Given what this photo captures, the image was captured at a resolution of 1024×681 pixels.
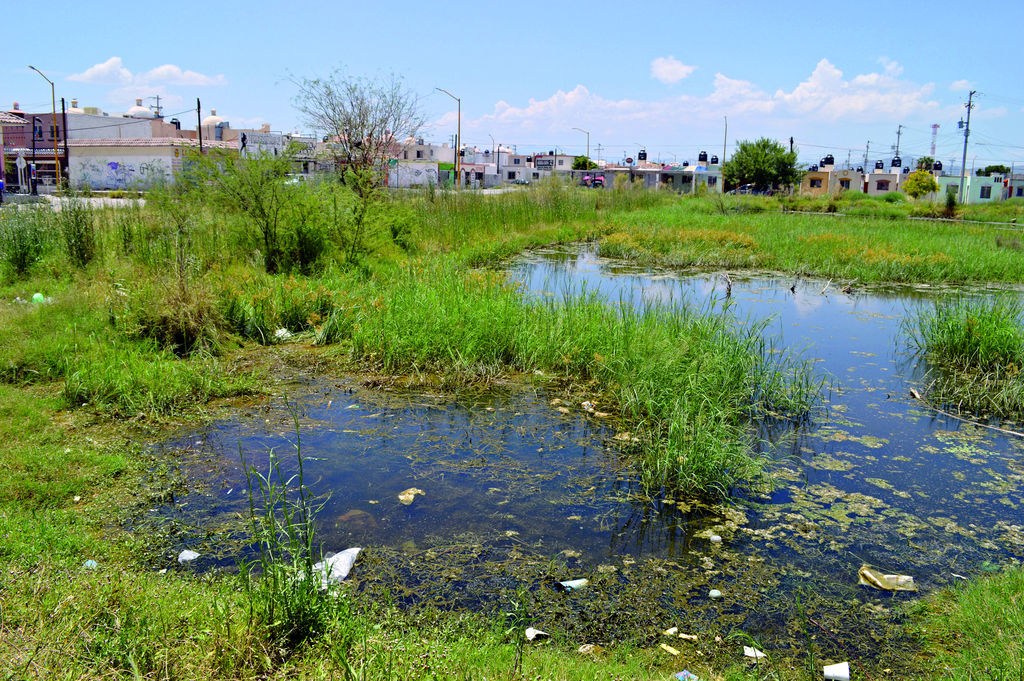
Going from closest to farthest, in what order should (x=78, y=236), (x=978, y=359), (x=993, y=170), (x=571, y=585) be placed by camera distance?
(x=571, y=585) → (x=978, y=359) → (x=78, y=236) → (x=993, y=170)

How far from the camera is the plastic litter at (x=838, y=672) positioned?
2.80m

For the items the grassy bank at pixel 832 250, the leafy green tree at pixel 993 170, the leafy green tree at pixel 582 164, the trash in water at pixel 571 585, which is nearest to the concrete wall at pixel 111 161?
the grassy bank at pixel 832 250

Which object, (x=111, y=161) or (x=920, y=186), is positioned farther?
(x=920, y=186)

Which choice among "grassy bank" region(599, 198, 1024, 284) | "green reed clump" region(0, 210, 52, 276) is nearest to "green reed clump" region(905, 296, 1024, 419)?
"grassy bank" region(599, 198, 1024, 284)

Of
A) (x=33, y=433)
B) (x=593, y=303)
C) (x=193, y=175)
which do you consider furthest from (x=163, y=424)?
(x=193, y=175)

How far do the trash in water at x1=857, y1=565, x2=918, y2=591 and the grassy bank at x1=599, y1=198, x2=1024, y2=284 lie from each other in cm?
1152

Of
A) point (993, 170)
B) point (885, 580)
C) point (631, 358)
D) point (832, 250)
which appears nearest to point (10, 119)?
point (832, 250)

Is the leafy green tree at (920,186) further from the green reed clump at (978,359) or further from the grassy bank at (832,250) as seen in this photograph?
the green reed clump at (978,359)

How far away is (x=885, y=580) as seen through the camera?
11.6 ft

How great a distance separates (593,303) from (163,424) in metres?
4.74

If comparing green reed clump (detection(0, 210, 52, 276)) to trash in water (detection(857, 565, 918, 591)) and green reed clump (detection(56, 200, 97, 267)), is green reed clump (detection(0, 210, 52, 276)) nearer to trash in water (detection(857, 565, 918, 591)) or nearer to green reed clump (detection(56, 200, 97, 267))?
green reed clump (detection(56, 200, 97, 267))

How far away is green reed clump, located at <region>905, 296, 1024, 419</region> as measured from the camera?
21.0ft

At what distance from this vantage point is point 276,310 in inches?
318

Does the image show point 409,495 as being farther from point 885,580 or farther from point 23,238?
point 23,238
